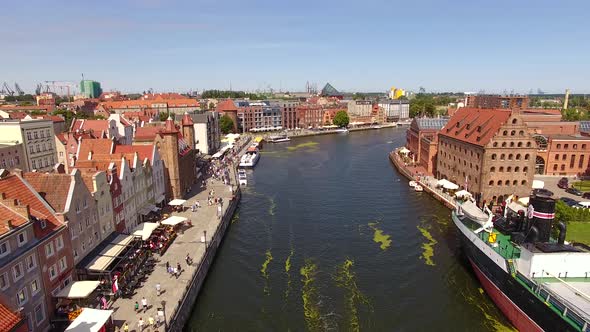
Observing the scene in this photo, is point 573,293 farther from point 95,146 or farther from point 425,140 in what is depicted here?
point 425,140

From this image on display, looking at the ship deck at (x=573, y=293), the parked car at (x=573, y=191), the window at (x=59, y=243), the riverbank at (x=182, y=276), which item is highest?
the window at (x=59, y=243)

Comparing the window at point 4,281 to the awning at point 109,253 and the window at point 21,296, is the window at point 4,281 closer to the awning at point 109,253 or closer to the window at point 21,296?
the window at point 21,296

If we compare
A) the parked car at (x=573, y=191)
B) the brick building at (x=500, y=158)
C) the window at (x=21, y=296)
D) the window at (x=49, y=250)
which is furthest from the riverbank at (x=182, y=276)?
the parked car at (x=573, y=191)

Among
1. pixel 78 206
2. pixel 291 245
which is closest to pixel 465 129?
pixel 291 245

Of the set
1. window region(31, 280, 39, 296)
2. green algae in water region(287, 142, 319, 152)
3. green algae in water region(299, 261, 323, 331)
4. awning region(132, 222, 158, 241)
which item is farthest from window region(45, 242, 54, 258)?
green algae in water region(287, 142, 319, 152)

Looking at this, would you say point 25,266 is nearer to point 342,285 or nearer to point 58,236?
point 58,236

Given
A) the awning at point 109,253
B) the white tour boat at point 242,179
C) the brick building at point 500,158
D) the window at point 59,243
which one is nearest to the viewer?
the window at point 59,243
